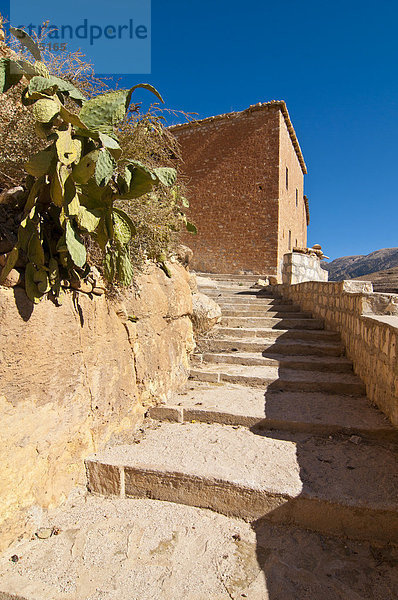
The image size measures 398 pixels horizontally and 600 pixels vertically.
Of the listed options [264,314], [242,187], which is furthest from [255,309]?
[242,187]

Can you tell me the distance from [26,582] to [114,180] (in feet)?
7.49

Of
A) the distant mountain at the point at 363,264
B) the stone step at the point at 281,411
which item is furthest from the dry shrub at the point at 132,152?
the distant mountain at the point at 363,264

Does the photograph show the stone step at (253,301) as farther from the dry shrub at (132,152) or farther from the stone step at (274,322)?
the dry shrub at (132,152)

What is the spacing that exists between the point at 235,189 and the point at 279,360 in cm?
984

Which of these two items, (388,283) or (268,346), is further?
(388,283)

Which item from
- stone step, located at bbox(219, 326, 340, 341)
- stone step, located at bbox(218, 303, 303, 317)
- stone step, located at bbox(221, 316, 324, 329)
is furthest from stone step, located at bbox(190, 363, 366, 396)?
stone step, located at bbox(218, 303, 303, 317)

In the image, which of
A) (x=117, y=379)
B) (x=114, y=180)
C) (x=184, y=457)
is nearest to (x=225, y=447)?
(x=184, y=457)

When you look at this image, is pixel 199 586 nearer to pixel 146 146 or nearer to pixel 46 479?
pixel 46 479

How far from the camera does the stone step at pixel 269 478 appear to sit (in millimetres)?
2068

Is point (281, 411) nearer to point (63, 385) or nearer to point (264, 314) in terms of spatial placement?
point (63, 385)

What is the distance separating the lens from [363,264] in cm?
5281

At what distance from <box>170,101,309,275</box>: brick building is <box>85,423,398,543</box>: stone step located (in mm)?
10047

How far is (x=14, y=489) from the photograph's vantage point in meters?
1.88

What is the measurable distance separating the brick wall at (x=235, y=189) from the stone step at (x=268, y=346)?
764 cm
